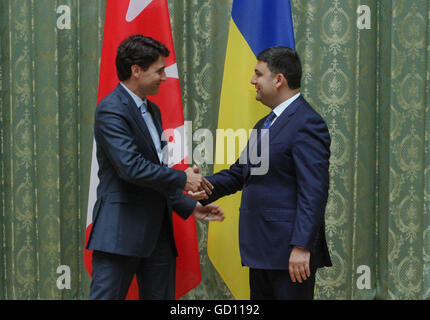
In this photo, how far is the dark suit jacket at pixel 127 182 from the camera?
6.10 ft

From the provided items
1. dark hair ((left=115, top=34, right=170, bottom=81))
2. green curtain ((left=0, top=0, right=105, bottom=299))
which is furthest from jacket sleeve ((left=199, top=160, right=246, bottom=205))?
green curtain ((left=0, top=0, right=105, bottom=299))

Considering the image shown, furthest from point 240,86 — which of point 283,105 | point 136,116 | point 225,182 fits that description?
point 136,116

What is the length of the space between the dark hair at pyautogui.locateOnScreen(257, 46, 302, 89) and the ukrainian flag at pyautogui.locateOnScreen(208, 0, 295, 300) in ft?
1.95

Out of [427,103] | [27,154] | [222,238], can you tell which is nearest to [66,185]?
[27,154]

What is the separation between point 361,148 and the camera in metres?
3.01

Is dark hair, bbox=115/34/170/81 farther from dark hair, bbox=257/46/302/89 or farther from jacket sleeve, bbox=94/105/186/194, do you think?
dark hair, bbox=257/46/302/89

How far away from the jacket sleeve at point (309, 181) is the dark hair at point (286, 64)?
8.7 inches

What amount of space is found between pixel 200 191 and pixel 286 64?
2.18 feet

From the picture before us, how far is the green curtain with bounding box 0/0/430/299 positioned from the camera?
9.61 ft

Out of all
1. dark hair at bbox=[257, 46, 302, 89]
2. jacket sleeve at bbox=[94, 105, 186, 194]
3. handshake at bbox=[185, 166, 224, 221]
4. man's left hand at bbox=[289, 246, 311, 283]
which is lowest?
man's left hand at bbox=[289, 246, 311, 283]

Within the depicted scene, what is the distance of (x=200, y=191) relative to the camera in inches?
85.6

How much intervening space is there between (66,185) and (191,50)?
1.15 m
